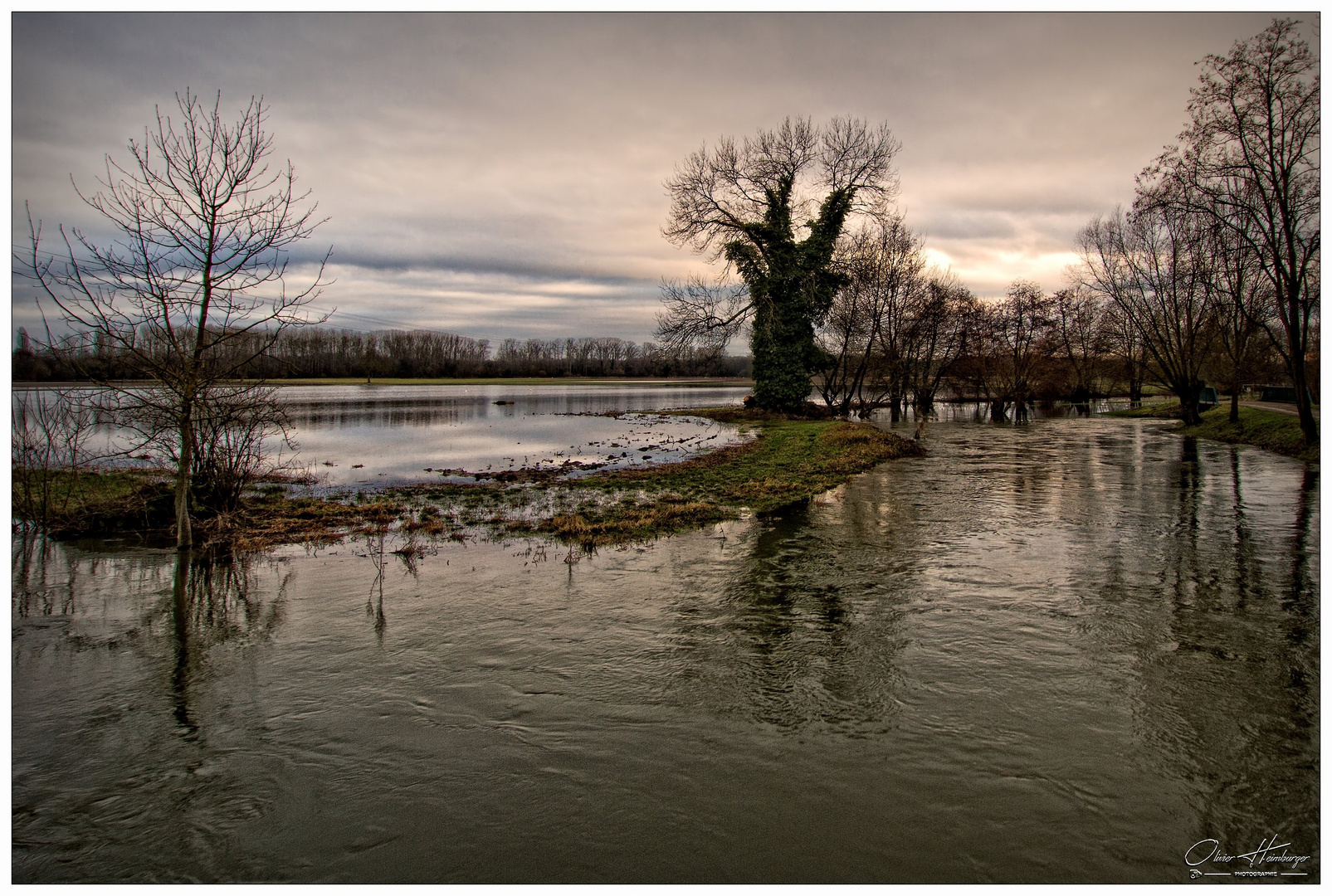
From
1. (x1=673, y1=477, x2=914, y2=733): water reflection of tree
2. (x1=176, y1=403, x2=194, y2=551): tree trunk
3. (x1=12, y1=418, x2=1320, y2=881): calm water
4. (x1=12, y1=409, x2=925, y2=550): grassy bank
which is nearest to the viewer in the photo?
(x1=12, y1=418, x2=1320, y2=881): calm water

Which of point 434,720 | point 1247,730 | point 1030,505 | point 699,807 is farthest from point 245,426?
point 1030,505

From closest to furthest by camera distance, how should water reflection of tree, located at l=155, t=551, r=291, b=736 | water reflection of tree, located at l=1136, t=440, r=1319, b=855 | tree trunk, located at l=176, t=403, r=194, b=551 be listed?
water reflection of tree, located at l=1136, t=440, r=1319, b=855
water reflection of tree, located at l=155, t=551, r=291, b=736
tree trunk, located at l=176, t=403, r=194, b=551

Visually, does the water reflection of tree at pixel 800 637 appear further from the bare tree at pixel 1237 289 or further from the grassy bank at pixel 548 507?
the bare tree at pixel 1237 289

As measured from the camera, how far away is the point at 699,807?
381cm

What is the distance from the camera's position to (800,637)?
6285mm

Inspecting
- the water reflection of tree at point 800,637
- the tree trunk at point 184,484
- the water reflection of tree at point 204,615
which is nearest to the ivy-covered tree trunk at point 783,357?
the water reflection of tree at point 800,637

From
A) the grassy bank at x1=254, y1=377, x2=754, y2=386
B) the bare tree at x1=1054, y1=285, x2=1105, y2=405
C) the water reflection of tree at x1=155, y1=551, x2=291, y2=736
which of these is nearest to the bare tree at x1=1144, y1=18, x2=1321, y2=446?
the water reflection of tree at x1=155, y1=551, x2=291, y2=736

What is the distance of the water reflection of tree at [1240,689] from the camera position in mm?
3816

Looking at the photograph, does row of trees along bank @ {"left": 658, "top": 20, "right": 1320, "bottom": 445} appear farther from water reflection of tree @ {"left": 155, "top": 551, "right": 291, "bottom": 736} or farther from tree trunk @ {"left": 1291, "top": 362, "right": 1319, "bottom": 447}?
water reflection of tree @ {"left": 155, "top": 551, "right": 291, "bottom": 736}

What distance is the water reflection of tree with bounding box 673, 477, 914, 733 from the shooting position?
5035 millimetres

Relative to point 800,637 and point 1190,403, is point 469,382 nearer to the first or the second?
point 1190,403

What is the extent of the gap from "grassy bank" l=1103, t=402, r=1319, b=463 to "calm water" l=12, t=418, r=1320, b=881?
16.9 metres

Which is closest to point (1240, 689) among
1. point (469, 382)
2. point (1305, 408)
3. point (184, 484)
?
point (184, 484)

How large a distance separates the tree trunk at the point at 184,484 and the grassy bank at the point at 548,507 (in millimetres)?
344
